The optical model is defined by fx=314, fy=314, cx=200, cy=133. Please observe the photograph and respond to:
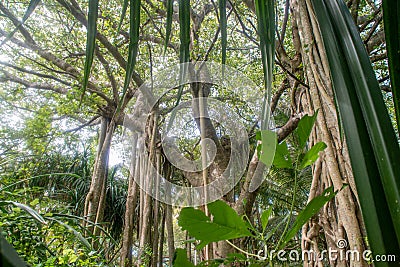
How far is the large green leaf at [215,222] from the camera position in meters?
0.35

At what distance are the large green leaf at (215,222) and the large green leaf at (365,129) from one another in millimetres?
220

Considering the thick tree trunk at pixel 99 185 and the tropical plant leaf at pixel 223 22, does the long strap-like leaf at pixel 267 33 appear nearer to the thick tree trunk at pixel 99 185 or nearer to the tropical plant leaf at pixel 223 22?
the tropical plant leaf at pixel 223 22

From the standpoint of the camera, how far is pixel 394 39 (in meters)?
0.16

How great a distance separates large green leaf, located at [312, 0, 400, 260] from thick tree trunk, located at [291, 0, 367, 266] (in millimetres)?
632

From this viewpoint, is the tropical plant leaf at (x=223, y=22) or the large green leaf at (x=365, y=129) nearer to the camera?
the large green leaf at (x=365, y=129)

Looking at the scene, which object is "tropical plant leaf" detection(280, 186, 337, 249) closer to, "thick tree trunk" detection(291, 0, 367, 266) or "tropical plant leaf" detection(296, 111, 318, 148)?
"tropical plant leaf" detection(296, 111, 318, 148)
